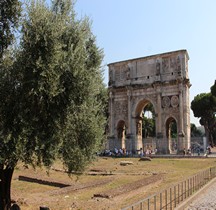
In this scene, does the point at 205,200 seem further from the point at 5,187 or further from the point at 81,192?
the point at 5,187

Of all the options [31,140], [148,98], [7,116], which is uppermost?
[148,98]

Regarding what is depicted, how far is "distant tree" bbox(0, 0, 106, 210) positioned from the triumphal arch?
29.5 metres

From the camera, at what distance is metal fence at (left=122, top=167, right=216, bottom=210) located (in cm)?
872

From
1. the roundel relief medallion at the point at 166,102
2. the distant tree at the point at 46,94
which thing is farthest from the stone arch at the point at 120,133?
the distant tree at the point at 46,94

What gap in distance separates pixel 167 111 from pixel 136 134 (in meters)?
5.29

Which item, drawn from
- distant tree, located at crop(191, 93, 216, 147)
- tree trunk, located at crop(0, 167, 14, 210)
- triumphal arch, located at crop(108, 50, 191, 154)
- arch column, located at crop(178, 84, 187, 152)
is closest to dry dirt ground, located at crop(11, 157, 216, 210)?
tree trunk, located at crop(0, 167, 14, 210)

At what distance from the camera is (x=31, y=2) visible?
773cm

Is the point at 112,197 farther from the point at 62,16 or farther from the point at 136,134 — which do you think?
the point at 136,134

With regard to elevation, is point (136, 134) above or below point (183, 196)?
above

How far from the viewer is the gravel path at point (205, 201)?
954 cm

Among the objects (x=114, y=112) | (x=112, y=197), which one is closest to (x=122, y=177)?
(x=112, y=197)

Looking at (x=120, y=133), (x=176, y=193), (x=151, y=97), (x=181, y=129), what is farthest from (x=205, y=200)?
(x=120, y=133)

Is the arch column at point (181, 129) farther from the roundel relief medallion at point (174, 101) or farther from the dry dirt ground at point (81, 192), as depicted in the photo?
the dry dirt ground at point (81, 192)

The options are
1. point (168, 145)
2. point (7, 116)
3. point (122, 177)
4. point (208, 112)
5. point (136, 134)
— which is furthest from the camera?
point (208, 112)
